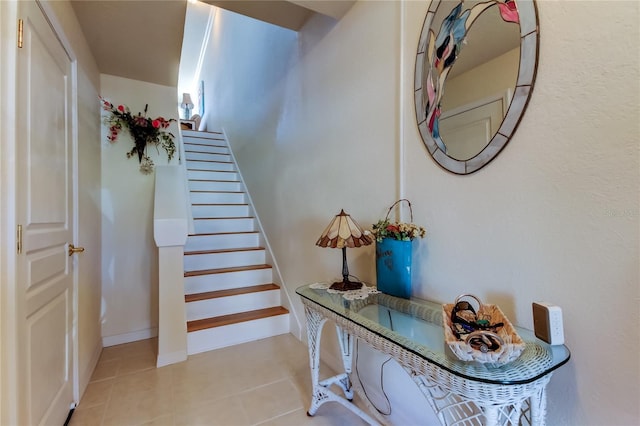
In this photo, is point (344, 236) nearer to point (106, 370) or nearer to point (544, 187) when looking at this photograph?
point (544, 187)

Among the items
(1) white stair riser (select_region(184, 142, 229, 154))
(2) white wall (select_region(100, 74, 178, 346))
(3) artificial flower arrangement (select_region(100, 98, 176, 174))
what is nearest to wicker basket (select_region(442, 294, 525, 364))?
(2) white wall (select_region(100, 74, 178, 346))

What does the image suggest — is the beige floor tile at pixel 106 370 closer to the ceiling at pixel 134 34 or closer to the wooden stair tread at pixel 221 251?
the wooden stair tread at pixel 221 251

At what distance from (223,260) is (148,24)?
82.1 inches

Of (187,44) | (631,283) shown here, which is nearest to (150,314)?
(631,283)

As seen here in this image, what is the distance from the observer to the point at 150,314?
2742mm

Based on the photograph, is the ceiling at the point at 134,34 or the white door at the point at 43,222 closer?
the white door at the point at 43,222

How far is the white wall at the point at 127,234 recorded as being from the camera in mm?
2596

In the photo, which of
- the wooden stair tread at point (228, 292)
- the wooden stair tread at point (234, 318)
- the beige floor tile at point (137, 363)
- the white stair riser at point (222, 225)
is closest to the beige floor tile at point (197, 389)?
the beige floor tile at point (137, 363)

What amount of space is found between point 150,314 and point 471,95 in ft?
10.1

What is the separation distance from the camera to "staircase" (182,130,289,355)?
249 centimetres

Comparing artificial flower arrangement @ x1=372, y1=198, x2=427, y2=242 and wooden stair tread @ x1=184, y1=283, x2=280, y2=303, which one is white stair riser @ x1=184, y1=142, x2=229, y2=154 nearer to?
wooden stair tread @ x1=184, y1=283, x2=280, y2=303

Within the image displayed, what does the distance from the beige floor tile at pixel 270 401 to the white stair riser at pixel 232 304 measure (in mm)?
932

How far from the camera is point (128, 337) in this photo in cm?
263

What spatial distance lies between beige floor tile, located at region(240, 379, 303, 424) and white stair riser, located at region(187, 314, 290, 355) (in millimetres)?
689
